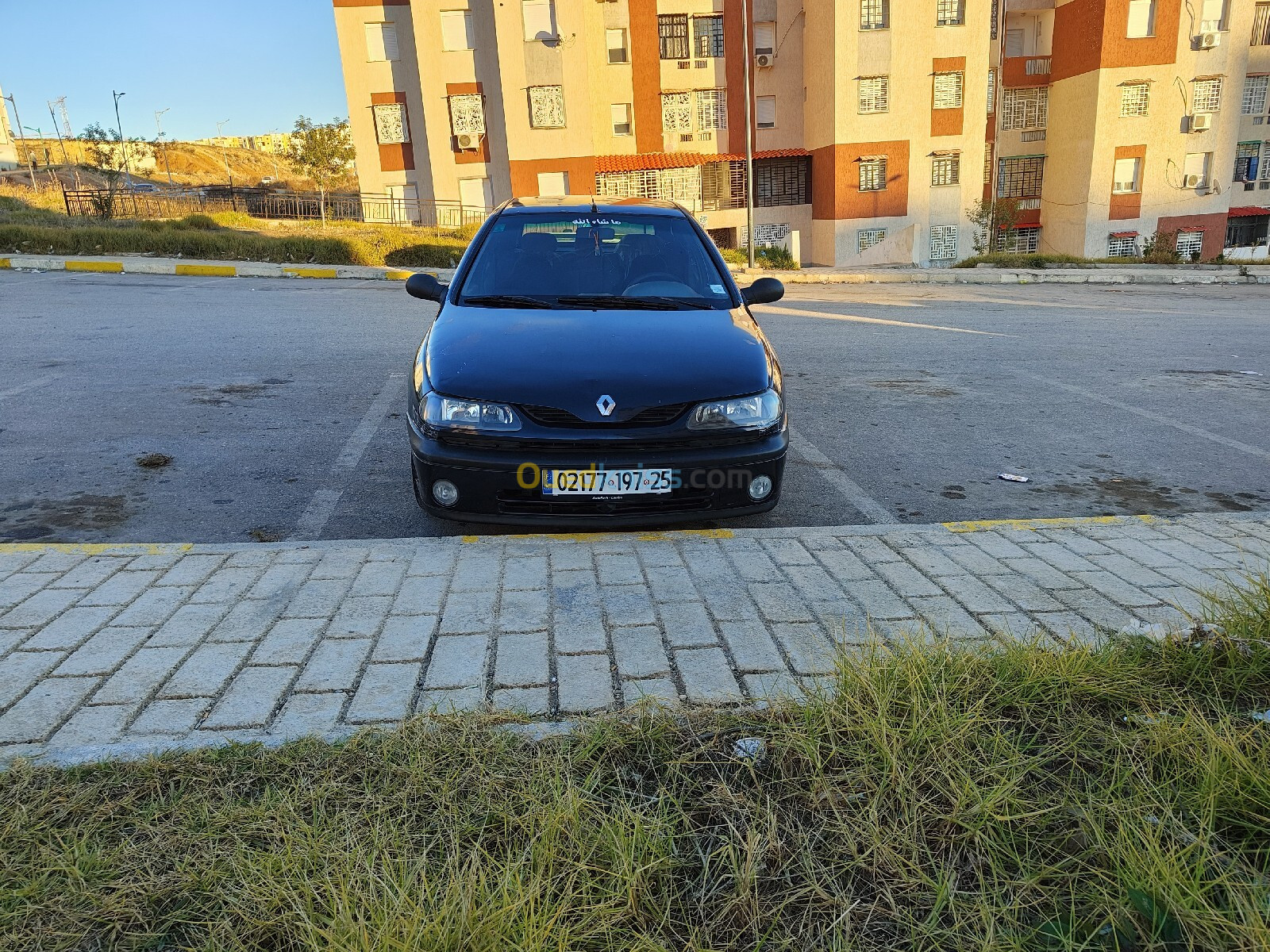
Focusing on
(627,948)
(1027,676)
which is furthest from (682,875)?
(1027,676)

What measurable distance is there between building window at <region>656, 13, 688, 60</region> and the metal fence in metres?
10.5

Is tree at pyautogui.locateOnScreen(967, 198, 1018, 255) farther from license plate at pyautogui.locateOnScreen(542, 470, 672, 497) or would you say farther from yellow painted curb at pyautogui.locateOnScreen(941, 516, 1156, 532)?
license plate at pyautogui.locateOnScreen(542, 470, 672, 497)

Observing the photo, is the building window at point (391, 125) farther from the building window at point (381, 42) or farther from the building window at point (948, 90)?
the building window at point (948, 90)

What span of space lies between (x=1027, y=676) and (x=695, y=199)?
37.5 metres

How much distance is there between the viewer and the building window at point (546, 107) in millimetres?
33656

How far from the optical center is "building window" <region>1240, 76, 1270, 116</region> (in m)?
37.2

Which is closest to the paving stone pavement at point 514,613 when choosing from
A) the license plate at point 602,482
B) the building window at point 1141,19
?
the license plate at point 602,482

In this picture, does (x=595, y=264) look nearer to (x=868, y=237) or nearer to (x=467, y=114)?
(x=868, y=237)

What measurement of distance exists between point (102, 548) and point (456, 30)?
36952mm

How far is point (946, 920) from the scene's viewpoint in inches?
69.4

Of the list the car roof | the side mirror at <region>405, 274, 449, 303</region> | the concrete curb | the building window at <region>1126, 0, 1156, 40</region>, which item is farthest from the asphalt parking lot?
the building window at <region>1126, 0, 1156, 40</region>

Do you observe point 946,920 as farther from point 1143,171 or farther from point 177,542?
point 1143,171

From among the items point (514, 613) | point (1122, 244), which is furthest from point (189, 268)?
point (1122, 244)

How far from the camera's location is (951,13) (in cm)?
3328
